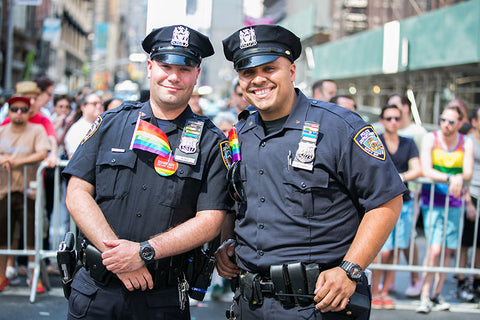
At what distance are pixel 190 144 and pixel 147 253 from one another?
0.62 metres

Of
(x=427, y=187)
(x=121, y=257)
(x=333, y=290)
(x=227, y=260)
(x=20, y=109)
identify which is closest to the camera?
(x=333, y=290)

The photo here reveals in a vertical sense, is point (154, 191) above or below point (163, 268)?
above

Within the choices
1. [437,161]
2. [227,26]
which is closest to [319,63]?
[227,26]

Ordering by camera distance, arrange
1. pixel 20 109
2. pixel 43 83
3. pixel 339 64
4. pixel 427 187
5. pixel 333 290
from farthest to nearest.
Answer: pixel 339 64
pixel 43 83
pixel 427 187
pixel 20 109
pixel 333 290

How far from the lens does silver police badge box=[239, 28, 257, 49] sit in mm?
2840

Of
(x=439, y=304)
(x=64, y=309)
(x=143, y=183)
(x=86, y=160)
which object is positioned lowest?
(x=64, y=309)

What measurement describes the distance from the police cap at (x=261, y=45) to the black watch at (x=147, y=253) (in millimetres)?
1039

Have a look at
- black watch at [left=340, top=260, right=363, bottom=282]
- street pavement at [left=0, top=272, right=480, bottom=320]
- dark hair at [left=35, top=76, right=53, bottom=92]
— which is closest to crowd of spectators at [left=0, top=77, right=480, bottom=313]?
street pavement at [left=0, top=272, right=480, bottom=320]

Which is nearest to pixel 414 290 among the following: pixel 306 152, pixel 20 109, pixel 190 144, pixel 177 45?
pixel 306 152

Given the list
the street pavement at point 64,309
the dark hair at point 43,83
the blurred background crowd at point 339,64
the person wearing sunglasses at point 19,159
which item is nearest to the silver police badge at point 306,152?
the street pavement at point 64,309

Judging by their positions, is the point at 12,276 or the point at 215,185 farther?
the point at 12,276

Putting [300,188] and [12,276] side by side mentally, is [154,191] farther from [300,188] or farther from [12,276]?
[12,276]

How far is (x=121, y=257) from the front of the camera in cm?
268

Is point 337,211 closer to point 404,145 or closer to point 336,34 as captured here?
point 404,145
